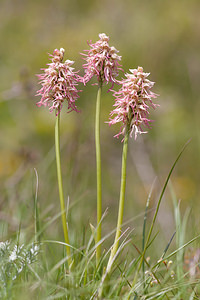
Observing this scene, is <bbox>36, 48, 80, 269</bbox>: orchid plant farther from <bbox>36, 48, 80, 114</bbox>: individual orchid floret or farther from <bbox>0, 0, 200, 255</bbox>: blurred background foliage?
<bbox>0, 0, 200, 255</bbox>: blurred background foliage

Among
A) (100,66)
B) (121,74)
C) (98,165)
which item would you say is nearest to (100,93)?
(100,66)

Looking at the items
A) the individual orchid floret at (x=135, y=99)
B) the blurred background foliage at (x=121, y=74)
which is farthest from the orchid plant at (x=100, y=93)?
the blurred background foliage at (x=121, y=74)

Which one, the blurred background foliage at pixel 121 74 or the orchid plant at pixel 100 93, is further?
the blurred background foliage at pixel 121 74

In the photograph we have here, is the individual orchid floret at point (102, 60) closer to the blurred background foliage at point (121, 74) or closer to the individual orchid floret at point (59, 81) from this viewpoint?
the individual orchid floret at point (59, 81)

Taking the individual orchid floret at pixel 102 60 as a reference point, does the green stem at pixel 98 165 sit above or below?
below

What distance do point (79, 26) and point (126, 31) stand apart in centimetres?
110

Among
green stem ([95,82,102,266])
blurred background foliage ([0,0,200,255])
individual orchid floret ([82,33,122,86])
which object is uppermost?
blurred background foliage ([0,0,200,255])

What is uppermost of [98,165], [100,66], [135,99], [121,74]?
[121,74]

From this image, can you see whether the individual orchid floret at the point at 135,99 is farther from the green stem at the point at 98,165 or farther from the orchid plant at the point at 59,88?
the orchid plant at the point at 59,88

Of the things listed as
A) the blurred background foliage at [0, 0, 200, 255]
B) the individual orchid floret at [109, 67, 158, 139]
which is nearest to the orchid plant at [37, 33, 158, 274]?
the individual orchid floret at [109, 67, 158, 139]

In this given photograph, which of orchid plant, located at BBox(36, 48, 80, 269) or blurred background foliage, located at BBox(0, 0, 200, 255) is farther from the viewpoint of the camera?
blurred background foliage, located at BBox(0, 0, 200, 255)

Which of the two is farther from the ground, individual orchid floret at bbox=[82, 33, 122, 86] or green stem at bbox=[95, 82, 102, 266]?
individual orchid floret at bbox=[82, 33, 122, 86]

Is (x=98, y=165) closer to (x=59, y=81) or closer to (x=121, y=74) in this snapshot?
(x=59, y=81)

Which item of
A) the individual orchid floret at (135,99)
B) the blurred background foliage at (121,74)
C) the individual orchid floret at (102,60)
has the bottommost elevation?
the individual orchid floret at (135,99)
